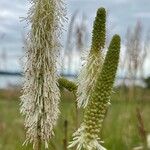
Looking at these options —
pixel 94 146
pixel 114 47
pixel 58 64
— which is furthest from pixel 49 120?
pixel 114 47

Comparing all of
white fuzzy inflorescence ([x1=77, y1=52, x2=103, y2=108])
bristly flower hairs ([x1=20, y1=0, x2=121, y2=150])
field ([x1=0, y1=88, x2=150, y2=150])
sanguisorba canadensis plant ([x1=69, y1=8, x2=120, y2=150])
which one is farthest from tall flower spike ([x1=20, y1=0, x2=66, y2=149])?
field ([x1=0, y1=88, x2=150, y2=150])

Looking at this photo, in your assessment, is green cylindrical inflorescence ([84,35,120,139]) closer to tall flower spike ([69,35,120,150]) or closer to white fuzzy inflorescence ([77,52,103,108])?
tall flower spike ([69,35,120,150])

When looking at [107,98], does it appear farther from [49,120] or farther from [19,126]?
[19,126]

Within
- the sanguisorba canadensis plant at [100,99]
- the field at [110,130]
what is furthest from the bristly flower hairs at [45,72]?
the field at [110,130]

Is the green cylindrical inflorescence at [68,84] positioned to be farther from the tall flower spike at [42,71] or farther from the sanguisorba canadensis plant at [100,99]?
the sanguisorba canadensis plant at [100,99]

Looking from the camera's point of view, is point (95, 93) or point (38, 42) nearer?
point (95, 93)

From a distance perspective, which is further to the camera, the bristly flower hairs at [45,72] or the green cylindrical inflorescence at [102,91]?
the bristly flower hairs at [45,72]

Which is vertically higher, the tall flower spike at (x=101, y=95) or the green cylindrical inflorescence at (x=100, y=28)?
the green cylindrical inflorescence at (x=100, y=28)

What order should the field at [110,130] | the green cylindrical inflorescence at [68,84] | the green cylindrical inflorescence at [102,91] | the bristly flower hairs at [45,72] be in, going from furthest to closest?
the field at [110,130]
the green cylindrical inflorescence at [68,84]
the bristly flower hairs at [45,72]
the green cylindrical inflorescence at [102,91]
